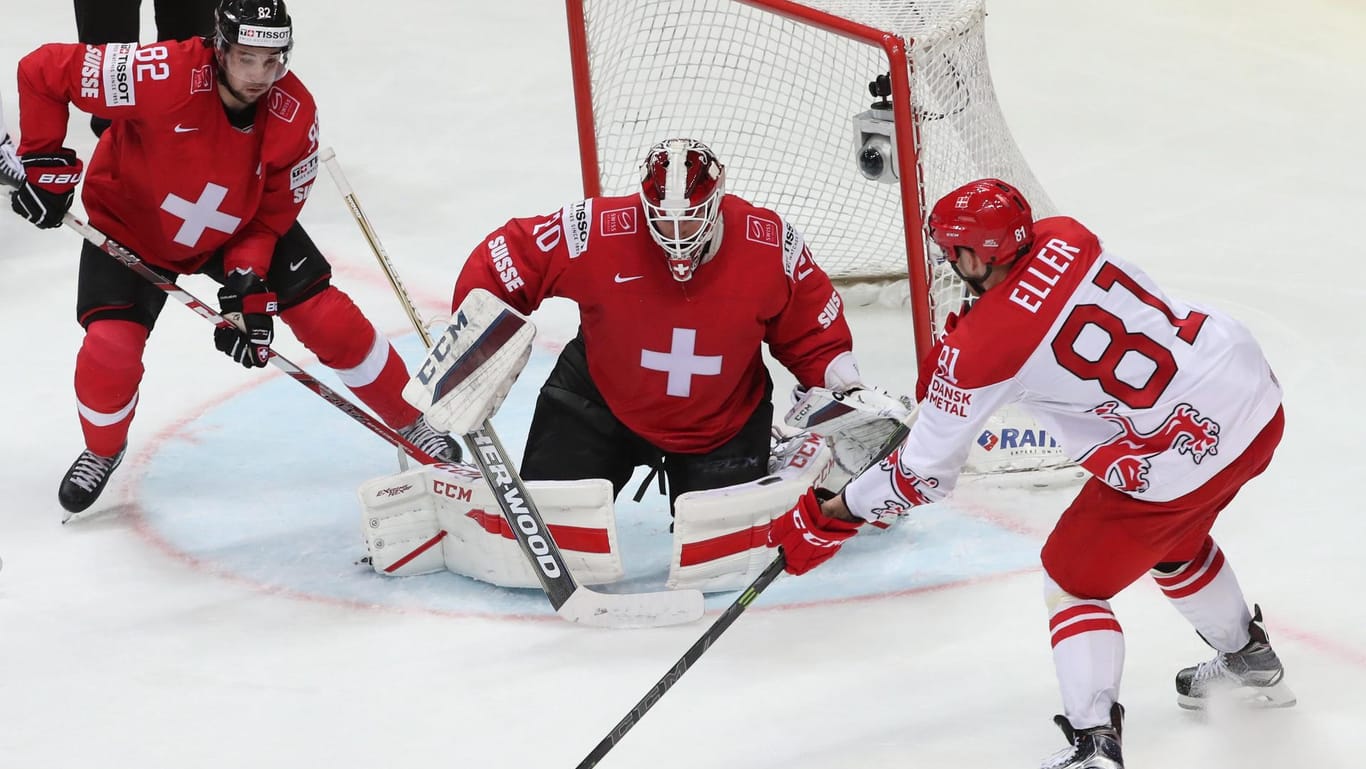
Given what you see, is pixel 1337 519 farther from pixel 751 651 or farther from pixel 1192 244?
pixel 1192 244

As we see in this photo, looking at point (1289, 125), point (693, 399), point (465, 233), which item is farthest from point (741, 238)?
point (1289, 125)

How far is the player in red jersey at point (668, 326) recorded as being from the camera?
3314mm

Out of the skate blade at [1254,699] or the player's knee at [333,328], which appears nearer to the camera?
the skate blade at [1254,699]

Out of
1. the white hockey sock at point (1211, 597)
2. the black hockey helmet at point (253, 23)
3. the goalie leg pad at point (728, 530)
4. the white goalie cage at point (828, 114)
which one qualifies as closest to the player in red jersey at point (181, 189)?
the black hockey helmet at point (253, 23)

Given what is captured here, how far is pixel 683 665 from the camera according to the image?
2775 millimetres

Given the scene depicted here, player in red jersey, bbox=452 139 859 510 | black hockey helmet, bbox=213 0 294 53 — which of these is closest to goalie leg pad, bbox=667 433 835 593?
player in red jersey, bbox=452 139 859 510

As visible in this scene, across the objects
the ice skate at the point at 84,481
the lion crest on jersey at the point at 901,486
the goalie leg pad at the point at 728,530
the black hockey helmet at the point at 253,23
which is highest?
the black hockey helmet at the point at 253,23

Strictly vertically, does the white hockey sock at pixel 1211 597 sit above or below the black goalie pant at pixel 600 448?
above

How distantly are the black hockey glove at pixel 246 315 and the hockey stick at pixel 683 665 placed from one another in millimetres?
1297

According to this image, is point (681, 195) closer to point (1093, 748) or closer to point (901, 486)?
point (901, 486)

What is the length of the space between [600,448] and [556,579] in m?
0.39

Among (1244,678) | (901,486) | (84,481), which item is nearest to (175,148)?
(84,481)

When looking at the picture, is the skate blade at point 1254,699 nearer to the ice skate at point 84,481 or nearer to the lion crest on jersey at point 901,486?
the lion crest on jersey at point 901,486

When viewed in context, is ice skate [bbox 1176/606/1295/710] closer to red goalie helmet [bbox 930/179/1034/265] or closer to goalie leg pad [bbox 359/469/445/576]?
red goalie helmet [bbox 930/179/1034/265]
